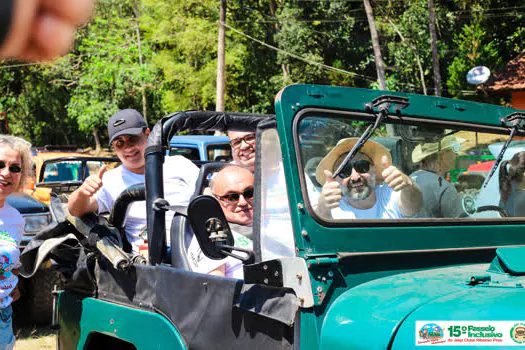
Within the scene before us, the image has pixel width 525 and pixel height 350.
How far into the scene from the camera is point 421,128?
2.61m

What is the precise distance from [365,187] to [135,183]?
1785 millimetres

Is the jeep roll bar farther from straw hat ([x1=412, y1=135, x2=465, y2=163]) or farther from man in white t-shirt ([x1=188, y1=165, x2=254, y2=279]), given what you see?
straw hat ([x1=412, y1=135, x2=465, y2=163])

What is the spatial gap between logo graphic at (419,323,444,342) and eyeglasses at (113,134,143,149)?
251 cm

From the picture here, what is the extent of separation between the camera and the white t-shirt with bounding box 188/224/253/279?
2.77 meters

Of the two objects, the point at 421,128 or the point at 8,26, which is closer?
the point at 8,26

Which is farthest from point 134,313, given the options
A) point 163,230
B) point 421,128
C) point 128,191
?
point 421,128

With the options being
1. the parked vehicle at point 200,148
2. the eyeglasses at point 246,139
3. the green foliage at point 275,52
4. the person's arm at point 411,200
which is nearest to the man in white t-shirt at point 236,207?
the person's arm at point 411,200

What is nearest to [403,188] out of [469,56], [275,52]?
[469,56]

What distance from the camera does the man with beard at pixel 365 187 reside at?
2324 millimetres

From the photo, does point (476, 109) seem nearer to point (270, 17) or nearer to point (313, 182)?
point (313, 182)

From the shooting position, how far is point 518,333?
5.65 ft

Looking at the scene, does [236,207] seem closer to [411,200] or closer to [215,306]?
[215,306]

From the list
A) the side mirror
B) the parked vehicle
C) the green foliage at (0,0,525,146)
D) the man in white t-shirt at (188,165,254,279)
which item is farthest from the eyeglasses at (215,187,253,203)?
the green foliage at (0,0,525,146)

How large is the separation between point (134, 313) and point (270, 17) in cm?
2698
